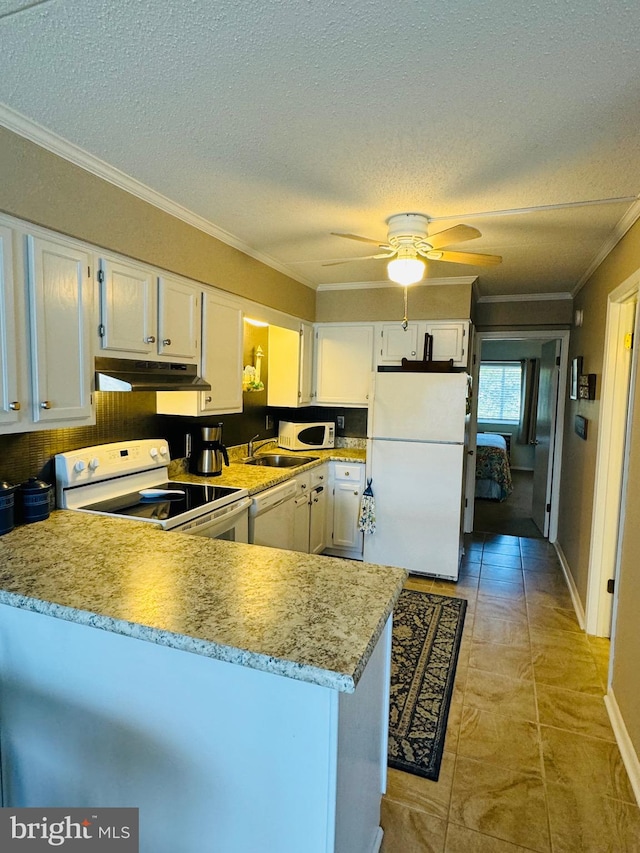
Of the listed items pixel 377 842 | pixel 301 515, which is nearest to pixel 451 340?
pixel 301 515

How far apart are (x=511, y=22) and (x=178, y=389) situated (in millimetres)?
2027

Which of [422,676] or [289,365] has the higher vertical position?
[289,365]

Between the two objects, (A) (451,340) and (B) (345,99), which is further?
(A) (451,340)

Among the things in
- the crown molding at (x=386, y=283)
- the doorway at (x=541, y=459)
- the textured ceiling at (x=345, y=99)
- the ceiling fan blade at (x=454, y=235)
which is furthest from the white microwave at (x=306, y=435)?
the ceiling fan blade at (x=454, y=235)

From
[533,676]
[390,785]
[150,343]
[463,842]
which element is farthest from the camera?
[533,676]

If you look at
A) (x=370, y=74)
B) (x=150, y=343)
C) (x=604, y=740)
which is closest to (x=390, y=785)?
(x=604, y=740)

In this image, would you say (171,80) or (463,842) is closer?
(171,80)

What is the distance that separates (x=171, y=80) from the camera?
1.41m

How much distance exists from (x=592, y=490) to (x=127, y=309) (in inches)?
114

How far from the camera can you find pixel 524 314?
14.7 feet

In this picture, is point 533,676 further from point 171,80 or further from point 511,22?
point 171,80

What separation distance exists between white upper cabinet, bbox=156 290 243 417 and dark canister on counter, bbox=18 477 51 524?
3.15 ft

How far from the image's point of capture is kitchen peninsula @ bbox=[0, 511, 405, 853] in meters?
1.09

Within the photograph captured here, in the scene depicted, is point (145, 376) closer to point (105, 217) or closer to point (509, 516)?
point (105, 217)
